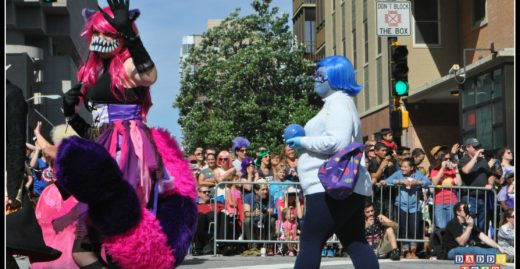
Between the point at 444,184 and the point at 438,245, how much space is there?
121cm

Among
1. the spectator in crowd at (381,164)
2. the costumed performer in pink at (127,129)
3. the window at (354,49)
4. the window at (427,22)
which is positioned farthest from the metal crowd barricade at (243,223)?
the window at (354,49)

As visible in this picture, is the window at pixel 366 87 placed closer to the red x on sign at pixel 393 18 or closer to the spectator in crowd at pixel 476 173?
the red x on sign at pixel 393 18

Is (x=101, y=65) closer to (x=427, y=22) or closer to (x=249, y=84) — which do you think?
(x=427, y=22)

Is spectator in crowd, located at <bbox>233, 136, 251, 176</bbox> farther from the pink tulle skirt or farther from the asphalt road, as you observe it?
the pink tulle skirt

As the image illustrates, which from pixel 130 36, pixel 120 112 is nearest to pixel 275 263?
pixel 120 112

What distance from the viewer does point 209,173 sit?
14836 millimetres

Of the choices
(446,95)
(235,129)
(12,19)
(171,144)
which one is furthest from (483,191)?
(12,19)

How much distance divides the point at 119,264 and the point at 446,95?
28.9m

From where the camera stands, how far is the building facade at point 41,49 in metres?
53.8

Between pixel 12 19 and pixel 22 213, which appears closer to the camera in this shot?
pixel 22 213

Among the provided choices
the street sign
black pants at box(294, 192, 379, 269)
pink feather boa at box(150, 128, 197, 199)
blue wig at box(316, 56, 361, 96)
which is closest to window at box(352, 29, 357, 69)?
the street sign

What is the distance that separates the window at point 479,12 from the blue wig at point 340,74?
2562 centimetres

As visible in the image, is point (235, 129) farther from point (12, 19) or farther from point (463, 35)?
point (463, 35)

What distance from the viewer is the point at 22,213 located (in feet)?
18.0
